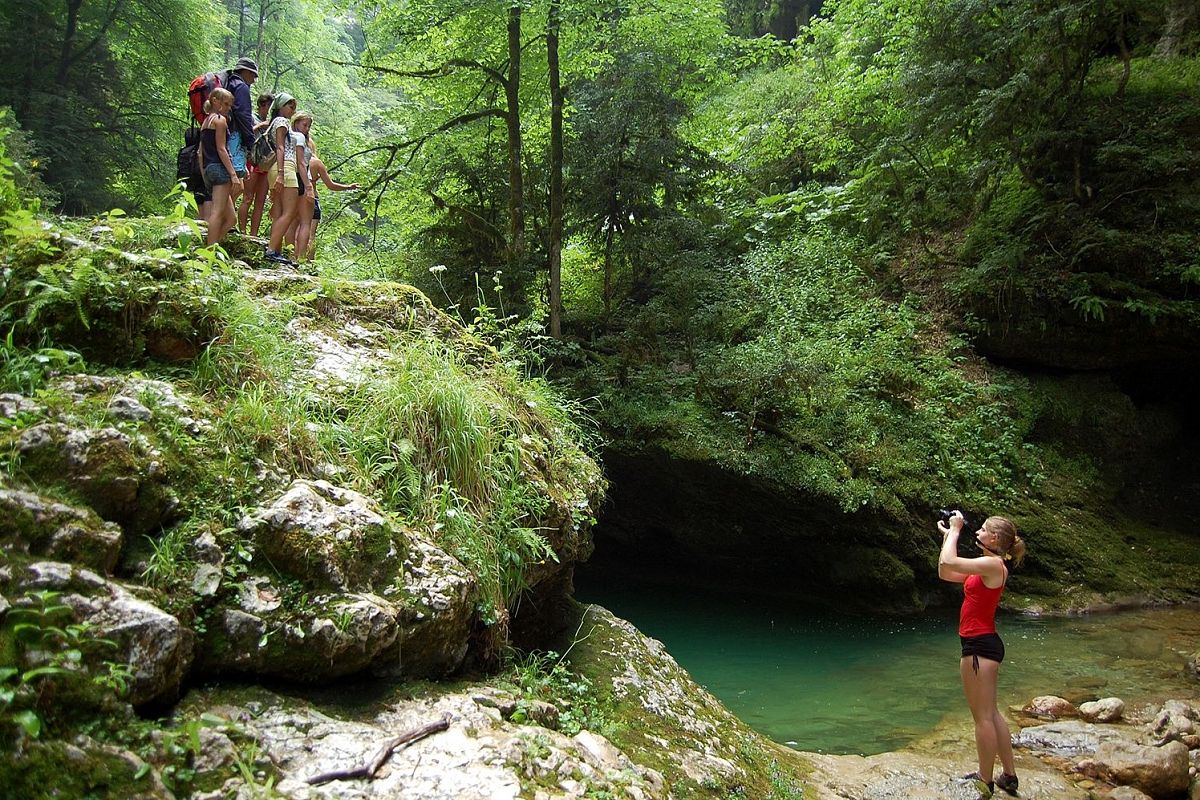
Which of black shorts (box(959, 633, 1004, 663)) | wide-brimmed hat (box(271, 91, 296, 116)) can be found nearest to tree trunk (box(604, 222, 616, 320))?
wide-brimmed hat (box(271, 91, 296, 116))

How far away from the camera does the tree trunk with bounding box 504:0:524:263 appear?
10953mm

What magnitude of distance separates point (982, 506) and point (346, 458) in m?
8.80

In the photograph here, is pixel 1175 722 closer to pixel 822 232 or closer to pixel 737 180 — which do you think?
Result: pixel 737 180

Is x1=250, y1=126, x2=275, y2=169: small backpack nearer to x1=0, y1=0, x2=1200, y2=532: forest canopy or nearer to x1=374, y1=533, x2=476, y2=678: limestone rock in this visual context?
x1=0, y1=0, x2=1200, y2=532: forest canopy

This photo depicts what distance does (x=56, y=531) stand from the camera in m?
2.22

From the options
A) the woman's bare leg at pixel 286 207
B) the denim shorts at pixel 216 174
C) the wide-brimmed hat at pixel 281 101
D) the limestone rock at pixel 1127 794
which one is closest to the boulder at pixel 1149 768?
the limestone rock at pixel 1127 794

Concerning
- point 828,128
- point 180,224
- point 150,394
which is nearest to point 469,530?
point 150,394

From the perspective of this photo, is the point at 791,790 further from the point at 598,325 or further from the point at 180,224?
the point at 598,325

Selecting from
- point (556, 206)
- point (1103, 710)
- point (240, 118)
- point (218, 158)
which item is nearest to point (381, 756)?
point (218, 158)

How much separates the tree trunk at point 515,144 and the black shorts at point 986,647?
26.9 ft

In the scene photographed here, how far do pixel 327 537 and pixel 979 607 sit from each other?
4.06 metres

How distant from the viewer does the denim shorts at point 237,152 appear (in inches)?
241

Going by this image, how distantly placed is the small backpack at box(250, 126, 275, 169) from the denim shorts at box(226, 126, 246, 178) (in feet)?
0.83

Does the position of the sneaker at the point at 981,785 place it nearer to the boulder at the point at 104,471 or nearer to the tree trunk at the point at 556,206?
the boulder at the point at 104,471
